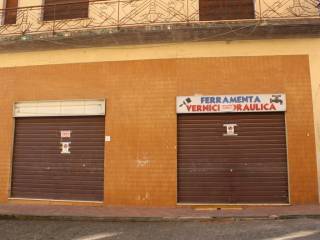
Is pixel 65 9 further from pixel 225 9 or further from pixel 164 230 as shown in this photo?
pixel 164 230

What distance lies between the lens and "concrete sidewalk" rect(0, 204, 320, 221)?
1092 centimetres

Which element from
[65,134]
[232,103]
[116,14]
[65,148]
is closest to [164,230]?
[232,103]

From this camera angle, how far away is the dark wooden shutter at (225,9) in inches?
535

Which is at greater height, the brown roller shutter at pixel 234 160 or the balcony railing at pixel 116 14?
the balcony railing at pixel 116 14

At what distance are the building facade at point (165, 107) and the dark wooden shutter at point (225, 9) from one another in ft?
0.12

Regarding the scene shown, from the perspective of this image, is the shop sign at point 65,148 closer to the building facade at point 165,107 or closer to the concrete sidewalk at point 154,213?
the building facade at point 165,107

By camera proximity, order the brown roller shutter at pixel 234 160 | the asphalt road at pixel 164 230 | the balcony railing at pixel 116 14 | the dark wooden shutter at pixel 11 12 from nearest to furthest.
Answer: the asphalt road at pixel 164 230
the brown roller shutter at pixel 234 160
the balcony railing at pixel 116 14
the dark wooden shutter at pixel 11 12

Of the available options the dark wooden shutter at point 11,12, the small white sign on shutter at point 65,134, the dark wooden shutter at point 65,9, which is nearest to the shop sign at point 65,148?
the small white sign on shutter at point 65,134

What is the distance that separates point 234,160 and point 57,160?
5.71m

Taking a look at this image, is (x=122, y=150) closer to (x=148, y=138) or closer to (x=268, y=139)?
(x=148, y=138)

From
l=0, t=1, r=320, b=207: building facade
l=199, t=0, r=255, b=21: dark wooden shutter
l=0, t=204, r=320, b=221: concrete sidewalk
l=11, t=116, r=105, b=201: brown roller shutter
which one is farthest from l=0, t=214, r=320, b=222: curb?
l=199, t=0, r=255, b=21: dark wooden shutter

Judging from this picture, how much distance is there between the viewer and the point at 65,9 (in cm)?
1466

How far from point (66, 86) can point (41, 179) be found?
3164 millimetres

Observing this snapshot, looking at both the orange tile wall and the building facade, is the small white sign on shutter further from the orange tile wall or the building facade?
the orange tile wall
